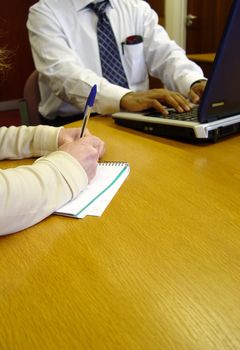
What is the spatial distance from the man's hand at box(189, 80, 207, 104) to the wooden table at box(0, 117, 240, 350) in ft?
1.80

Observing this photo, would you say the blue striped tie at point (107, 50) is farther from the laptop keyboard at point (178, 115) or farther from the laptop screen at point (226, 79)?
the laptop screen at point (226, 79)

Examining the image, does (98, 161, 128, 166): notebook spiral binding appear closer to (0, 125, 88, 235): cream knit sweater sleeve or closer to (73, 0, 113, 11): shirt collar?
(0, 125, 88, 235): cream knit sweater sleeve

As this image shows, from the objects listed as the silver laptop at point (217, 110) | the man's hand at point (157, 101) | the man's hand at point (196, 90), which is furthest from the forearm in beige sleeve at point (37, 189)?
the man's hand at point (196, 90)

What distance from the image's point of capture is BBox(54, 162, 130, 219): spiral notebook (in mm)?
Result: 552

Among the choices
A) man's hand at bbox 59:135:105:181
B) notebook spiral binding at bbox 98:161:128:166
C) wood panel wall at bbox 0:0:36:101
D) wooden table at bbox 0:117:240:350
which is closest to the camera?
wooden table at bbox 0:117:240:350

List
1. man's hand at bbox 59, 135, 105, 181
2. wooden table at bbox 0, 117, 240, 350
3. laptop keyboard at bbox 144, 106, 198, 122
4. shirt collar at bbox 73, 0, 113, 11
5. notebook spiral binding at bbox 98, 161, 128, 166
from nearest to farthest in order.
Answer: wooden table at bbox 0, 117, 240, 350 < man's hand at bbox 59, 135, 105, 181 < notebook spiral binding at bbox 98, 161, 128, 166 < laptop keyboard at bbox 144, 106, 198, 122 < shirt collar at bbox 73, 0, 113, 11

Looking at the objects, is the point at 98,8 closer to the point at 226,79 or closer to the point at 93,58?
the point at 93,58

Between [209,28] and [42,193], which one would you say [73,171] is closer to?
[42,193]

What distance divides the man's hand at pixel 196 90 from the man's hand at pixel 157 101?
0.13m

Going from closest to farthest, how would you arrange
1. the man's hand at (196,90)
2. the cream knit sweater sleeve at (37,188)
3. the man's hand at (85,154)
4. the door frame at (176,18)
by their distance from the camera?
1. the cream knit sweater sleeve at (37,188)
2. the man's hand at (85,154)
3. the man's hand at (196,90)
4. the door frame at (176,18)

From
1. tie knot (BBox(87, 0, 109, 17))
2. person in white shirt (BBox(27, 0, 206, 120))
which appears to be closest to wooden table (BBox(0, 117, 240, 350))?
person in white shirt (BBox(27, 0, 206, 120))

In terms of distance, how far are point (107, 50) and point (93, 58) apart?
7cm

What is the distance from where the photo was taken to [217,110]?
80cm

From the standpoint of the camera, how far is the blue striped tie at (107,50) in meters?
1.49
